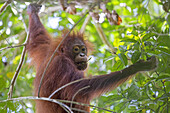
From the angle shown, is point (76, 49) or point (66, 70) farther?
point (76, 49)

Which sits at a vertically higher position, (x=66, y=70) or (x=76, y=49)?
(x=76, y=49)

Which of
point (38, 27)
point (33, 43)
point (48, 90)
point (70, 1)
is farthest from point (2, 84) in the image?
point (70, 1)

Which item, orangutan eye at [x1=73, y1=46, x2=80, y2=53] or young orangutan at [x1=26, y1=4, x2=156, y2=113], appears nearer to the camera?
young orangutan at [x1=26, y1=4, x2=156, y2=113]

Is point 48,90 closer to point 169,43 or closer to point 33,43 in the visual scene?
point 33,43

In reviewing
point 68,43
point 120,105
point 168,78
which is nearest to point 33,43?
point 68,43

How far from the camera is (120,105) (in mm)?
3383

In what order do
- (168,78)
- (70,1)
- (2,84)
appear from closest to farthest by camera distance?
(168,78) < (2,84) < (70,1)

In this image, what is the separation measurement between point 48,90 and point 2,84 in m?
0.98

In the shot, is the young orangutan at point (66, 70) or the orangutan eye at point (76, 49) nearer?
the young orangutan at point (66, 70)

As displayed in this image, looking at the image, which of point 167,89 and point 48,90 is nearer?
point 167,89

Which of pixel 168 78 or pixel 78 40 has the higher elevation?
pixel 78 40

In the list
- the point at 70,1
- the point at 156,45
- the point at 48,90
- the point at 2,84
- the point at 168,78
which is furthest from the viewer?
the point at 70,1

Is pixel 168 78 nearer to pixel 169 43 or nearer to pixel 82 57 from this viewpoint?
pixel 169 43

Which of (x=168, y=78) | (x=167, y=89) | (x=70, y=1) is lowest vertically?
(x=167, y=89)
